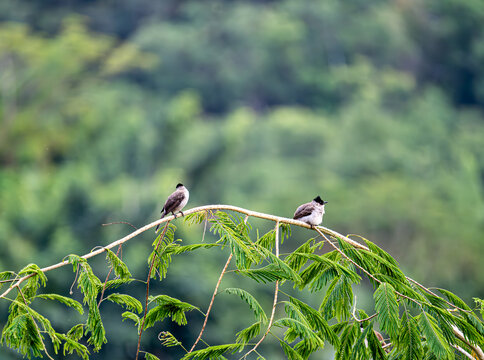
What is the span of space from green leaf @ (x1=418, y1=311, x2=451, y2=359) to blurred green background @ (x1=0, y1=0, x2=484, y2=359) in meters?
14.4

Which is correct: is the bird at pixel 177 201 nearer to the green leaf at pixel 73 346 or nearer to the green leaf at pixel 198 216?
the green leaf at pixel 198 216

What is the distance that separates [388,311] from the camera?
4121 millimetres

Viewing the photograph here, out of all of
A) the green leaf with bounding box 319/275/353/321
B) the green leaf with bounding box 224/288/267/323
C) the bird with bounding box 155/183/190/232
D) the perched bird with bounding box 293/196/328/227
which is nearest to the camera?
the green leaf with bounding box 224/288/267/323

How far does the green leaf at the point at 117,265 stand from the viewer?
4.34 m

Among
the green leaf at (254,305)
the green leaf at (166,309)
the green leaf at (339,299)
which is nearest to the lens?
the green leaf at (254,305)

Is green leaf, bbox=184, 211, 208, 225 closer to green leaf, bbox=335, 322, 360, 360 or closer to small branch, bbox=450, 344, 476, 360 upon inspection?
green leaf, bbox=335, 322, 360, 360

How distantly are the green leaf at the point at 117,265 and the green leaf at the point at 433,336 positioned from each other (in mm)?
1734

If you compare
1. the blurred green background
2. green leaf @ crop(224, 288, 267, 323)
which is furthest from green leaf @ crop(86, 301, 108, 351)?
the blurred green background

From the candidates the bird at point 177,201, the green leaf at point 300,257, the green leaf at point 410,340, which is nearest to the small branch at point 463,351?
the green leaf at point 410,340

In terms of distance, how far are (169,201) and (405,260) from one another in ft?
76.7

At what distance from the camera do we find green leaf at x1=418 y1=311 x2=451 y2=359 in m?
4.04

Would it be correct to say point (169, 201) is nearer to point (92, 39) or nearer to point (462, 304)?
point (462, 304)

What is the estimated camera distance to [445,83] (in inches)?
2212

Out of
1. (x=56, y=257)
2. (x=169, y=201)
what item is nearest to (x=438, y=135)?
(x=56, y=257)
